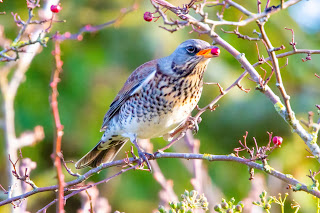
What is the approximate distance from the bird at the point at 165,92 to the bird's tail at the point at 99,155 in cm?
33

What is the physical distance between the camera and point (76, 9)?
23.9 ft

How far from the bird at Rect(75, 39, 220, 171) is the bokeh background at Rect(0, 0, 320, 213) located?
8.20 ft

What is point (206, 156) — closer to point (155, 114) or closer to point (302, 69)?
point (155, 114)

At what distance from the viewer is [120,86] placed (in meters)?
6.69

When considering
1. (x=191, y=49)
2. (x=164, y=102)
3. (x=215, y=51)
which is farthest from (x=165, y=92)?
(x=215, y=51)

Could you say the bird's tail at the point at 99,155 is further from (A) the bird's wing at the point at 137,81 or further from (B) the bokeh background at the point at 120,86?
(B) the bokeh background at the point at 120,86

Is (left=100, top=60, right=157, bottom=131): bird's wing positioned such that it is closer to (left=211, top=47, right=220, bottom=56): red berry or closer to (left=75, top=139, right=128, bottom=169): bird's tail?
(left=75, top=139, right=128, bottom=169): bird's tail

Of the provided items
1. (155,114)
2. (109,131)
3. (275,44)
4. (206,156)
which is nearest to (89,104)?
(275,44)

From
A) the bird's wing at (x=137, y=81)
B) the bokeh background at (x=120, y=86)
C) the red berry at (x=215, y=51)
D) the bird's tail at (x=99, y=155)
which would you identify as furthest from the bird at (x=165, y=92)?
the bokeh background at (x=120, y=86)

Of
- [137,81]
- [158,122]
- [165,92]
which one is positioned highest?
[137,81]

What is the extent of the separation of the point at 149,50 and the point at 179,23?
5.00 m

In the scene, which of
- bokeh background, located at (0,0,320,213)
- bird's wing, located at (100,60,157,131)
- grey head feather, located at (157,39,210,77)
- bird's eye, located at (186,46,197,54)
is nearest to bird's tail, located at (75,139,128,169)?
bird's wing, located at (100,60,157,131)

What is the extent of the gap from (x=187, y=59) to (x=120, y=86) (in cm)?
340

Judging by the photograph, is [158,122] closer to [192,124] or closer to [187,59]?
[192,124]
